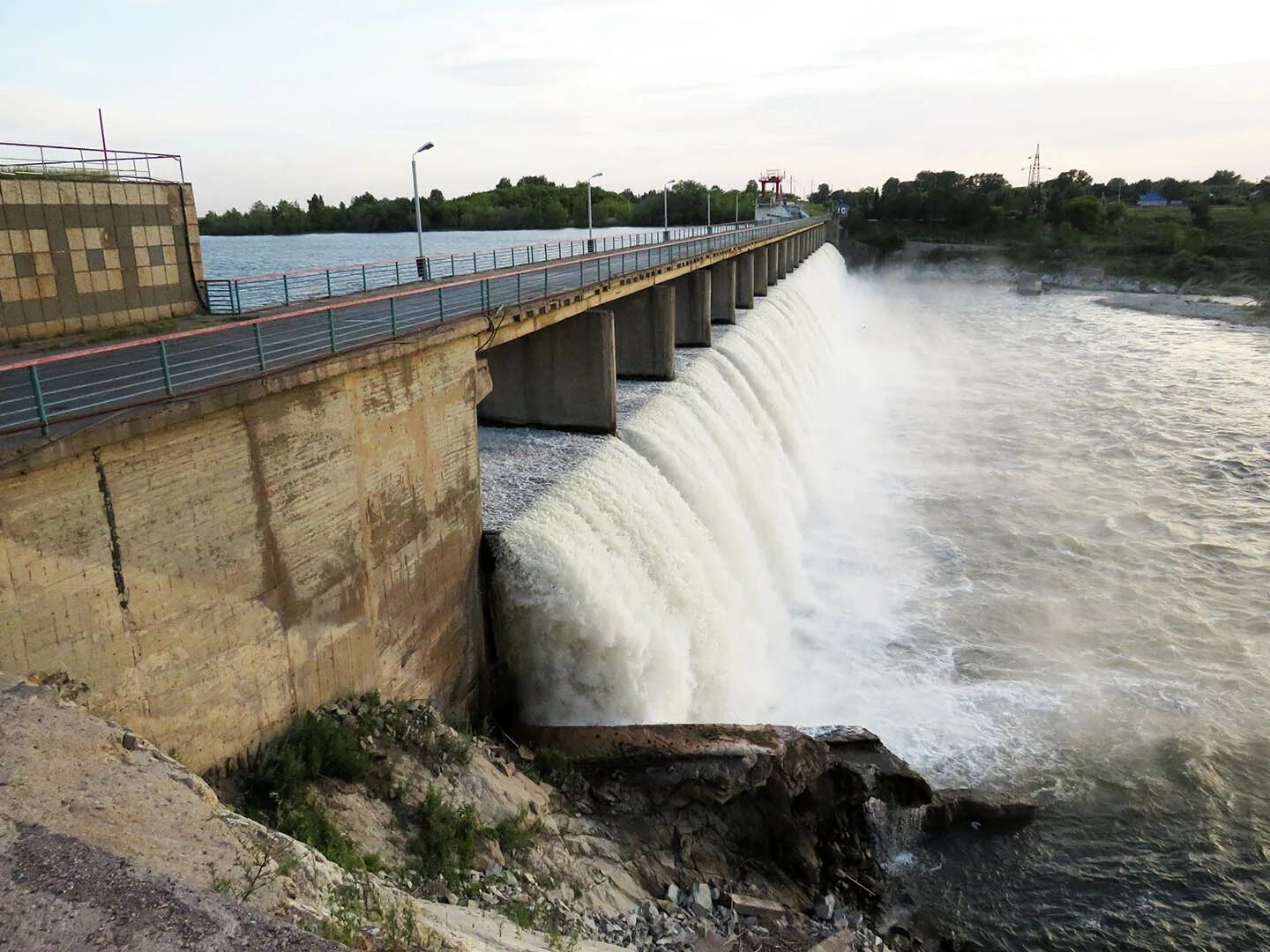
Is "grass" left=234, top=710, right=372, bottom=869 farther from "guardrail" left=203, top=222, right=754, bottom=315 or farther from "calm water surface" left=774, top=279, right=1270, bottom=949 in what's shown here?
"guardrail" left=203, top=222, right=754, bottom=315

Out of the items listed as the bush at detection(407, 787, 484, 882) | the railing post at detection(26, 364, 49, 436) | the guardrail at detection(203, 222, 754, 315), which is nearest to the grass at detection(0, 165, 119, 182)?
the guardrail at detection(203, 222, 754, 315)

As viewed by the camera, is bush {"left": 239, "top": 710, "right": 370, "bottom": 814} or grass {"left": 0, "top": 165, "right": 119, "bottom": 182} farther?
grass {"left": 0, "top": 165, "right": 119, "bottom": 182}

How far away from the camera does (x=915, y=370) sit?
4778 cm

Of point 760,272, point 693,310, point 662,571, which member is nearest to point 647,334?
point 693,310

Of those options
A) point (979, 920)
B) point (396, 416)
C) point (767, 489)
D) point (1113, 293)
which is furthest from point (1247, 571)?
point (1113, 293)

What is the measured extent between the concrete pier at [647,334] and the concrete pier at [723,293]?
12385mm

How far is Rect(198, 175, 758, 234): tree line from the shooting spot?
261 ft

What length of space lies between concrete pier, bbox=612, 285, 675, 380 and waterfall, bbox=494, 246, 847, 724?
1.08 meters

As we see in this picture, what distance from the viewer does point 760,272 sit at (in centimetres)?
4997

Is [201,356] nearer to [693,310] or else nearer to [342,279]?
[693,310]

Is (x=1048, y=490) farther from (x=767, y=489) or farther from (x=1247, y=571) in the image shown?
(x=767, y=489)

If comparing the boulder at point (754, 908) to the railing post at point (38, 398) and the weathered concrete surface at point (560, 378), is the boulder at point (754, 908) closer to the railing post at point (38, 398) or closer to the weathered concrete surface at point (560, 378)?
the railing post at point (38, 398)

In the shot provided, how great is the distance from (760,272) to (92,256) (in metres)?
39.6

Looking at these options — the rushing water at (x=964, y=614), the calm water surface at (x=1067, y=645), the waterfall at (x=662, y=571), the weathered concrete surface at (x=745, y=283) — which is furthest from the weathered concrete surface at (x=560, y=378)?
the weathered concrete surface at (x=745, y=283)
